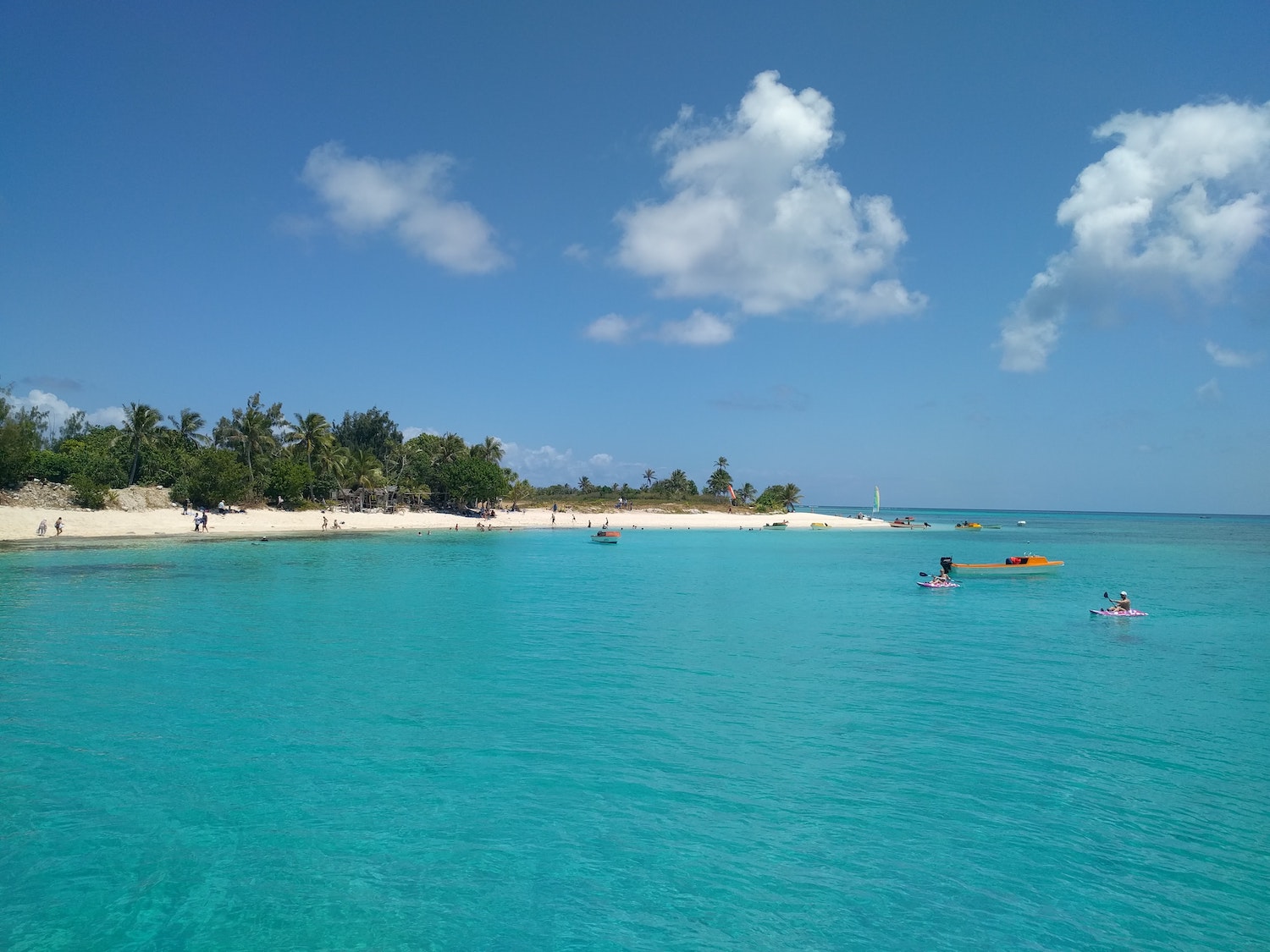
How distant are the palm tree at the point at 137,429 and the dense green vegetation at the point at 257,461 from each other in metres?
0.11

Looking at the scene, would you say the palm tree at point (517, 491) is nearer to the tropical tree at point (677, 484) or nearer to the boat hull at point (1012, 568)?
the tropical tree at point (677, 484)

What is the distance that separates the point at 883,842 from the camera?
9461 millimetres

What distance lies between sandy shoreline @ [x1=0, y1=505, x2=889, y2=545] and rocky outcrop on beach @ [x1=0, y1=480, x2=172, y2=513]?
124 cm

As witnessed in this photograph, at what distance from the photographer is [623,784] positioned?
11.2 metres

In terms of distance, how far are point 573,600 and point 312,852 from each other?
73.8 feet

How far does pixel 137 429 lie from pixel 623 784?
7671 centimetres

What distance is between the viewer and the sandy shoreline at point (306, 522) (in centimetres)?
5778

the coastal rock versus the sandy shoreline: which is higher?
Answer: the coastal rock

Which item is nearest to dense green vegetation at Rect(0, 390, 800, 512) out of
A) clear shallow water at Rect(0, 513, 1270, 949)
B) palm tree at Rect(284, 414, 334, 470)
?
palm tree at Rect(284, 414, 334, 470)

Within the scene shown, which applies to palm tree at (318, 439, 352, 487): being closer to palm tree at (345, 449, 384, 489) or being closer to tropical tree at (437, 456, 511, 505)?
palm tree at (345, 449, 384, 489)

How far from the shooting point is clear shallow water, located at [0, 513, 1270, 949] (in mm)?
7859

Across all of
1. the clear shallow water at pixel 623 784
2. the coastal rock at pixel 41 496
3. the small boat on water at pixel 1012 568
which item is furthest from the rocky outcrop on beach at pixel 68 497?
the small boat on water at pixel 1012 568

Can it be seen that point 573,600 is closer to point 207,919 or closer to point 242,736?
point 242,736

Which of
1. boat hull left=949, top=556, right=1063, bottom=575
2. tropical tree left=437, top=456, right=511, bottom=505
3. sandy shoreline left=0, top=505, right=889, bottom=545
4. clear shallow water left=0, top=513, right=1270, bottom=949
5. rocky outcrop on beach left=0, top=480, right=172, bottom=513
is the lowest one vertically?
clear shallow water left=0, top=513, right=1270, bottom=949
